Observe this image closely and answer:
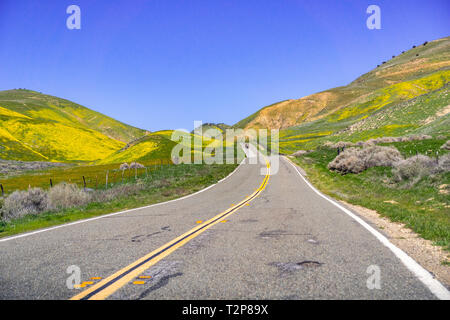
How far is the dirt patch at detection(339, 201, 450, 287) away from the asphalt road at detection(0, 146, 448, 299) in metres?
0.38

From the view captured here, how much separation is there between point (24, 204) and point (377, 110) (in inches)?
3173

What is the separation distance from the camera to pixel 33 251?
5.80 m

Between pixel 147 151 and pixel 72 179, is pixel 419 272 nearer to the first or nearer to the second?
pixel 72 179

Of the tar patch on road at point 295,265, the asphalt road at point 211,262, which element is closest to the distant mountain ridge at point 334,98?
the asphalt road at point 211,262

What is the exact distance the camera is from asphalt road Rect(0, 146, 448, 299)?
3756 mm

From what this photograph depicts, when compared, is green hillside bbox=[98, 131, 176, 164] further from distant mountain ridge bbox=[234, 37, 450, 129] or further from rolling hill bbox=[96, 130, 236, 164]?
distant mountain ridge bbox=[234, 37, 450, 129]

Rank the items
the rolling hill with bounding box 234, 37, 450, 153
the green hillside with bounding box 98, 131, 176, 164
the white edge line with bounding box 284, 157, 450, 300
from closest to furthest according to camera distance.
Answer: the white edge line with bounding box 284, 157, 450, 300, the rolling hill with bounding box 234, 37, 450, 153, the green hillside with bounding box 98, 131, 176, 164

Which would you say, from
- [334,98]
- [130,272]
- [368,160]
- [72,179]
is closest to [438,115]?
[368,160]

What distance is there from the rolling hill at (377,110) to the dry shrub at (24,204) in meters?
36.3

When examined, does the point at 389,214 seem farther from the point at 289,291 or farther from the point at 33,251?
the point at 33,251

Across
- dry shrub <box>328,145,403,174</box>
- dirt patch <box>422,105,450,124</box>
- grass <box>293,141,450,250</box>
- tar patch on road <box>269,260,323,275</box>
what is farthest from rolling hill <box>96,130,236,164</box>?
tar patch on road <box>269,260,323,275</box>

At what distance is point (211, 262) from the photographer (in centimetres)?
490

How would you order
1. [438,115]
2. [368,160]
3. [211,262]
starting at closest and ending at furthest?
[211,262], [368,160], [438,115]

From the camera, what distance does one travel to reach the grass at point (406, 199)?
24.5 ft
